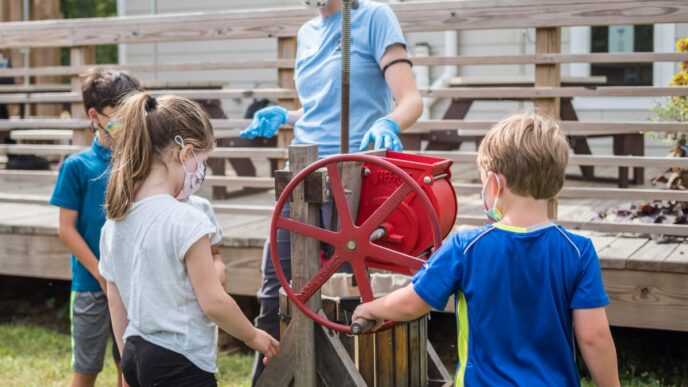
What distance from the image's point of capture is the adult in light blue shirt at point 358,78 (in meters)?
2.96

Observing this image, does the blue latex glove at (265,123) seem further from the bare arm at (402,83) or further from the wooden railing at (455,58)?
the wooden railing at (455,58)

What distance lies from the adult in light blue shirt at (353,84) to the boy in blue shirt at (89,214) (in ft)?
1.79

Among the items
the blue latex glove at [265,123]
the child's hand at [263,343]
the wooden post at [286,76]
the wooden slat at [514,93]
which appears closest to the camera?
the child's hand at [263,343]

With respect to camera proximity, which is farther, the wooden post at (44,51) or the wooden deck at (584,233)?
the wooden post at (44,51)

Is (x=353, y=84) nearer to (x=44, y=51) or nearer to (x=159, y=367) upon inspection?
(x=159, y=367)

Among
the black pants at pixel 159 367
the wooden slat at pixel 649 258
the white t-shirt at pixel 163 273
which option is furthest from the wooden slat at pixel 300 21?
the black pants at pixel 159 367

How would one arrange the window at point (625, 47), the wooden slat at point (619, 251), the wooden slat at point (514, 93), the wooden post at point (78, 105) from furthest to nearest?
1. the window at point (625, 47)
2. the wooden post at point (78, 105)
3. the wooden slat at point (514, 93)
4. the wooden slat at point (619, 251)

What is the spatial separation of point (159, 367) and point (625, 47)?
20.4ft

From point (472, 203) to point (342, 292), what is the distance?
278 cm

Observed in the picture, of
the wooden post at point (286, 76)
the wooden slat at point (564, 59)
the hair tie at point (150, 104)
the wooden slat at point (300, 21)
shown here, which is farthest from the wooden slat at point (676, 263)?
the hair tie at point (150, 104)

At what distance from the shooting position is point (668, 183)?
4625mm

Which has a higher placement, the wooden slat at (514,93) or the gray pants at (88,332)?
the wooden slat at (514,93)

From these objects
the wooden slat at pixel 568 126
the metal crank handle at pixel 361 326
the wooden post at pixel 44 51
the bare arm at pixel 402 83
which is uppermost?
the wooden post at pixel 44 51

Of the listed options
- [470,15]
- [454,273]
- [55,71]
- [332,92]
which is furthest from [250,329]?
[55,71]
